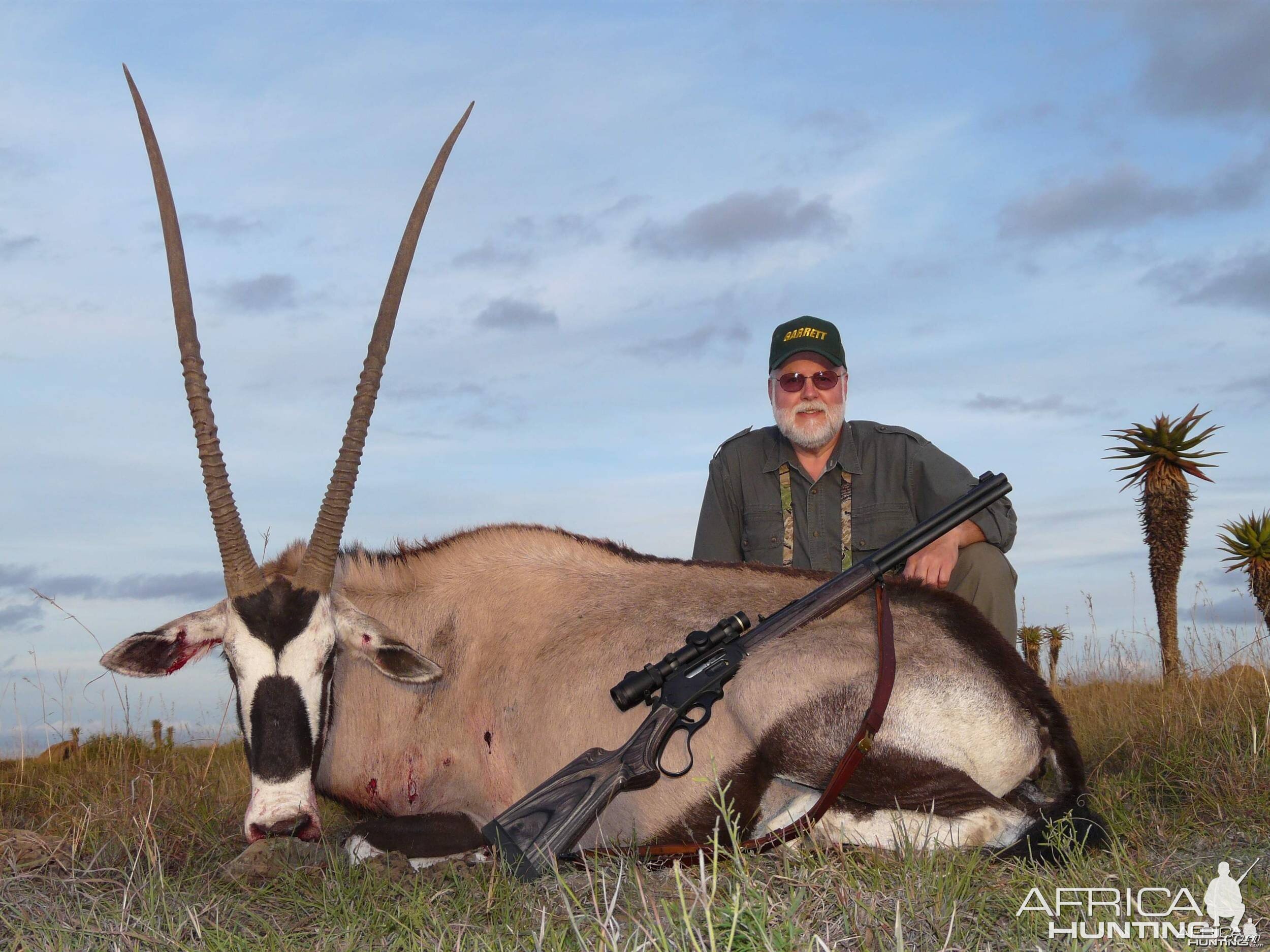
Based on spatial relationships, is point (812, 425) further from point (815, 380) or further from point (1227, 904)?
point (1227, 904)

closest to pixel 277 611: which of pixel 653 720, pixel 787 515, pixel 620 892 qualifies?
pixel 653 720

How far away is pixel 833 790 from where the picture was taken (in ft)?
14.2

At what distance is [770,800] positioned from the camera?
460 centimetres

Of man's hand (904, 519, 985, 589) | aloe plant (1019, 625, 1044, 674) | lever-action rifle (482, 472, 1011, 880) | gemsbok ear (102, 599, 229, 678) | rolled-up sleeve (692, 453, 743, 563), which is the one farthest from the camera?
aloe plant (1019, 625, 1044, 674)

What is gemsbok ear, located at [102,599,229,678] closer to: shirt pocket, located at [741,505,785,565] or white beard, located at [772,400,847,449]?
shirt pocket, located at [741,505,785,565]

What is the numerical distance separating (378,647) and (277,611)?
0.50m

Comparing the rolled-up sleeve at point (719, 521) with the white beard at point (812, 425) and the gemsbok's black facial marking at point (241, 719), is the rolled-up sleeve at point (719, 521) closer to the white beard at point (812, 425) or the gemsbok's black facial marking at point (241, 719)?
the white beard at point (812, 425)

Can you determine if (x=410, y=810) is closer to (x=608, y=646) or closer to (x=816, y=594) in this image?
(x=608, y=646)

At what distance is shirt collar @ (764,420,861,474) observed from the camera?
7.18 meters

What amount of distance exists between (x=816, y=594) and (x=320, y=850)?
2349 mm

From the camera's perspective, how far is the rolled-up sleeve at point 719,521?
24.3 feet

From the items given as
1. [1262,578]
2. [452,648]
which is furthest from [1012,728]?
[1262,578]

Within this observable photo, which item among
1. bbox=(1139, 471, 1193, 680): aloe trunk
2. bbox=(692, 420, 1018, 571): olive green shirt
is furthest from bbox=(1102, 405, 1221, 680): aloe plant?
bbox=(692, 420, 1018, 571): olive green shirt

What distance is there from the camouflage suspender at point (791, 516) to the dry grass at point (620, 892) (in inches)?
79.8
